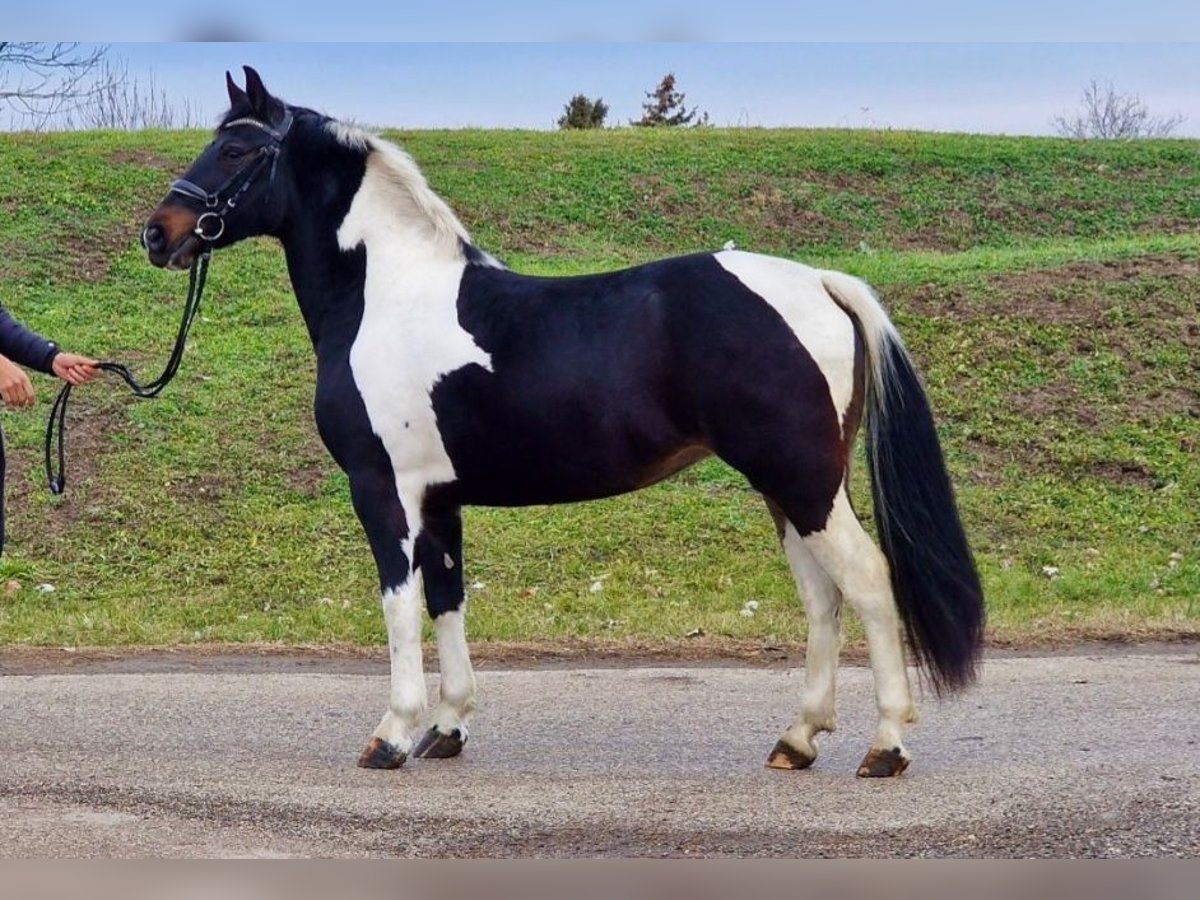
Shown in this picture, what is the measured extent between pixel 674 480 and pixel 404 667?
255 inches

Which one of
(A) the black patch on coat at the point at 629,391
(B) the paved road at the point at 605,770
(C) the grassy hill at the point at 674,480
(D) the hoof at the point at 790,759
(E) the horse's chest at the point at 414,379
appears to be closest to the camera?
(B) the paved road at the point at 605,770

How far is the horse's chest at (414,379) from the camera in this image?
626 centimetres

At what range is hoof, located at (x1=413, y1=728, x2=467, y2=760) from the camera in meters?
6.56

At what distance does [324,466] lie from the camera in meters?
12.9

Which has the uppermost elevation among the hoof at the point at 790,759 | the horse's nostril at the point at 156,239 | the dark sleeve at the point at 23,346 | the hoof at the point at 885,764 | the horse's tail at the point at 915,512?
the horse's nostril at the point at 156,239

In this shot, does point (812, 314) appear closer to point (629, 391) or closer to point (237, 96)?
point (629, 391)

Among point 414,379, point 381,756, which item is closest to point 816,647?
point 381,756

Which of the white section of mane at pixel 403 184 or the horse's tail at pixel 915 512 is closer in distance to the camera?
the horse's tail at pixel 915 512

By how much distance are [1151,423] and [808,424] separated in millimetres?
8210

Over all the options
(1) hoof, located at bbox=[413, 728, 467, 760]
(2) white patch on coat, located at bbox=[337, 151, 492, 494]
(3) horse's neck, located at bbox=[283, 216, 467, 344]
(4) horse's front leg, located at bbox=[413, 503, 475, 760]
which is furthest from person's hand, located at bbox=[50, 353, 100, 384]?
(1) hoof, located at bbox=[413, 728, 467, 760]

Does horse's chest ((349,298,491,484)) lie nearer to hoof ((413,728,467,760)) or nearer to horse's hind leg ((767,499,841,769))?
hoof ((413,728,467,760))

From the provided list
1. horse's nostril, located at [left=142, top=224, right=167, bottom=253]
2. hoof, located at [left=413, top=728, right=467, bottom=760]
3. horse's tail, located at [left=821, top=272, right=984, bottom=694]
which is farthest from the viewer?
horse's nostril, located at [left=142, top=224, right=167, bottom=253]

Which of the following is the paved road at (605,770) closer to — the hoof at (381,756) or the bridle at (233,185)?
the hoof at (381,756)

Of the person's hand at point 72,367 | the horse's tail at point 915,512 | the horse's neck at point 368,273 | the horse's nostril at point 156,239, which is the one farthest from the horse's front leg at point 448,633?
the horse's tail at point 915,512
